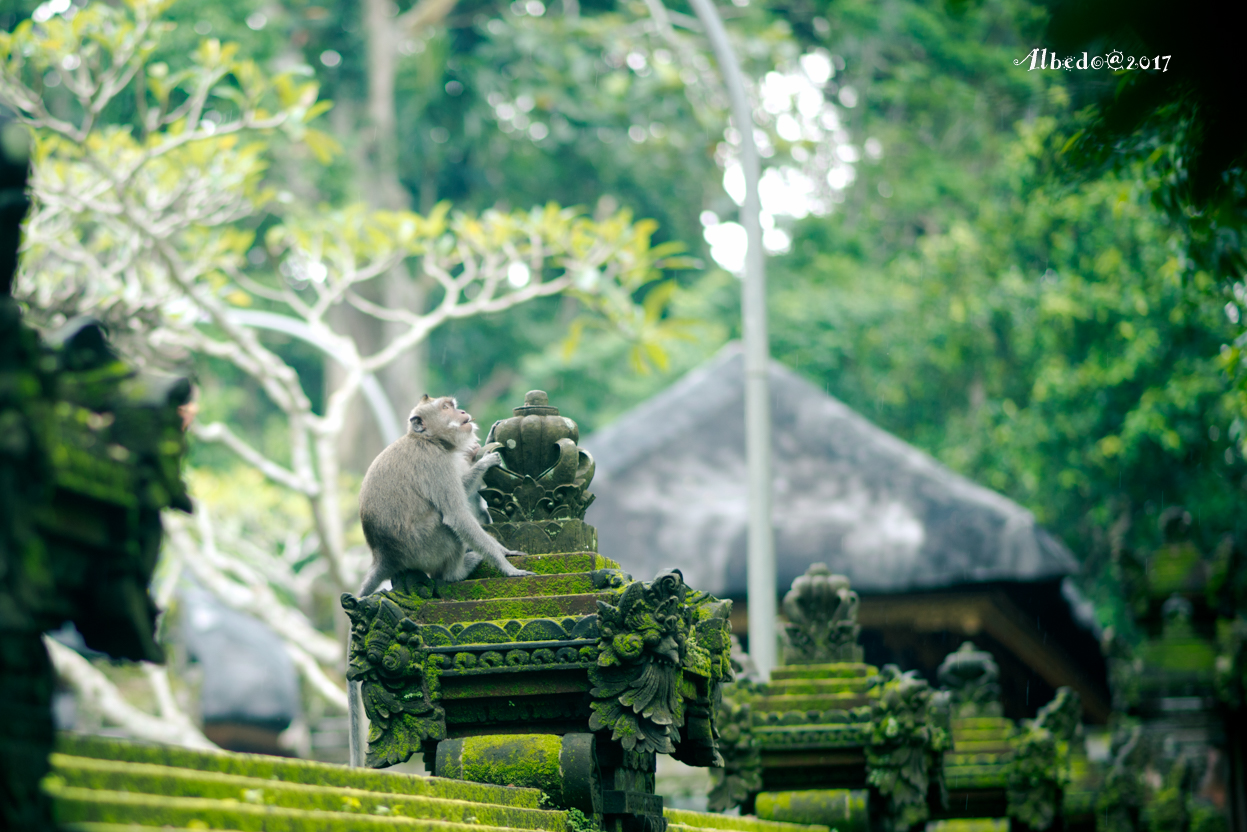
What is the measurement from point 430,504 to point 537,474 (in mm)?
413

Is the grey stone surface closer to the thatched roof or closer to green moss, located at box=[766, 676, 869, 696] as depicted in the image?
the thatched roof

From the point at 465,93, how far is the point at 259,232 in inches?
186

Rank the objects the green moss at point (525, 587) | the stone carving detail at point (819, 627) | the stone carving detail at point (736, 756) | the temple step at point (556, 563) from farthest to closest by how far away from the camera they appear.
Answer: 1. the stone carving detail at point (819, 627)
2. the stone carving detail at point (736, 756)
3. the temple step at point (556, 563)
4. the green moss at point (525, 587)

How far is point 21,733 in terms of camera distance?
2205 mm

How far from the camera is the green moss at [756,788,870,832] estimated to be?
21.5ft

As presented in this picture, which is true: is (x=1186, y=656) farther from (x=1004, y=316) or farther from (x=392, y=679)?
(x=392, y=679)

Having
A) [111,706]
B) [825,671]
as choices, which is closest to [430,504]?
[825,671]

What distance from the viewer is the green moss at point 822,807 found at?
6547 millimetres

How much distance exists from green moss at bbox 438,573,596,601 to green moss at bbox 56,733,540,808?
0.68 metres

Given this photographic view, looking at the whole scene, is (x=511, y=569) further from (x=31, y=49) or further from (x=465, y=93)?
(x=465, y=93)

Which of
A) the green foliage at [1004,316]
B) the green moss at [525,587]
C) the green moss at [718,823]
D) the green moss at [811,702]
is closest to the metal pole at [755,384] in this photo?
the green moss at [811,702]

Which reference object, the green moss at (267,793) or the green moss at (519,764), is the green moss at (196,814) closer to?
the green moss at (267,793)

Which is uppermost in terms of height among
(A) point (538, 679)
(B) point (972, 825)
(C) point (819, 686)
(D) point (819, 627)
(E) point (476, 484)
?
(E) point (476, 484)

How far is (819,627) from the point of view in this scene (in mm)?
7023
